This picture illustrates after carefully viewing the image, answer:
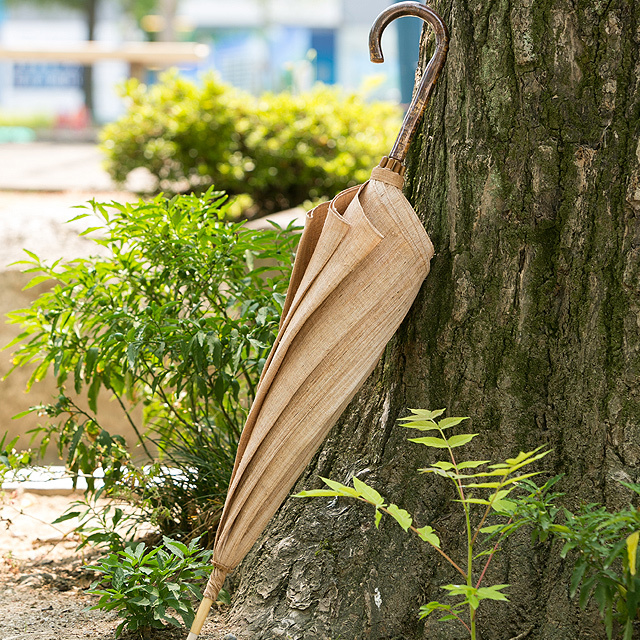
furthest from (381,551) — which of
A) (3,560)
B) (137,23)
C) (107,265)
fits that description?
(137,23)

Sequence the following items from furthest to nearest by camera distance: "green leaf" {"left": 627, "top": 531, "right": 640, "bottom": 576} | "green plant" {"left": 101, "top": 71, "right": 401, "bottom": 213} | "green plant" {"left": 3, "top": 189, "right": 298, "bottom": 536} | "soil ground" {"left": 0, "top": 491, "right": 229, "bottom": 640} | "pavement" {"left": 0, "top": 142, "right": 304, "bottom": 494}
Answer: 1. "green plant" {"left": 101, "top": 71, "right": 401, "bottom": 213}
2. "pavement" {"left": 0, "top": 142, "right": 304, "bottom": 494}
3. "green plant" {"left": 3, "top": 189, "right": 298, "bottom": 536}
4. "soil ground" {"left": 0, "top": 491, "right": 229, "bottom": 640}
5. "green leaf" {"left": 627, "top": 531, "right": 640, "bottom": 576}

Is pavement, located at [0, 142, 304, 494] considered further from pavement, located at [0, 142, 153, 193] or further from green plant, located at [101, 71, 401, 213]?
green plant, located at [101, 71, 401, 213]

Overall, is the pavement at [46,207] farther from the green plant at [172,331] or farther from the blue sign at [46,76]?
the blue sign at [46,76]

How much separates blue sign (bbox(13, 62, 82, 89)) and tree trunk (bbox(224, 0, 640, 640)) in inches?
1116

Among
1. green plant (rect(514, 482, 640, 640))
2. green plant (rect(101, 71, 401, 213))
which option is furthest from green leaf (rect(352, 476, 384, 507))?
green plant (rect(101, 71, 401, 213))

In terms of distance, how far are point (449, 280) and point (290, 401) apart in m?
0.49

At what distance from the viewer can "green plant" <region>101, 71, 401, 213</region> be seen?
6.62 metres

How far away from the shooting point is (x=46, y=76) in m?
28.2

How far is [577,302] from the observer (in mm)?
1792

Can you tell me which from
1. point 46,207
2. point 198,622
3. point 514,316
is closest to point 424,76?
point 514,316

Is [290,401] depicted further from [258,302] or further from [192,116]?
[192,116]

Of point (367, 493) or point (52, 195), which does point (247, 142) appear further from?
point (367, 493)

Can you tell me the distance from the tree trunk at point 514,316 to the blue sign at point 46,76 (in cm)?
2835

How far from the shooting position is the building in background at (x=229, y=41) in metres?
28.4
